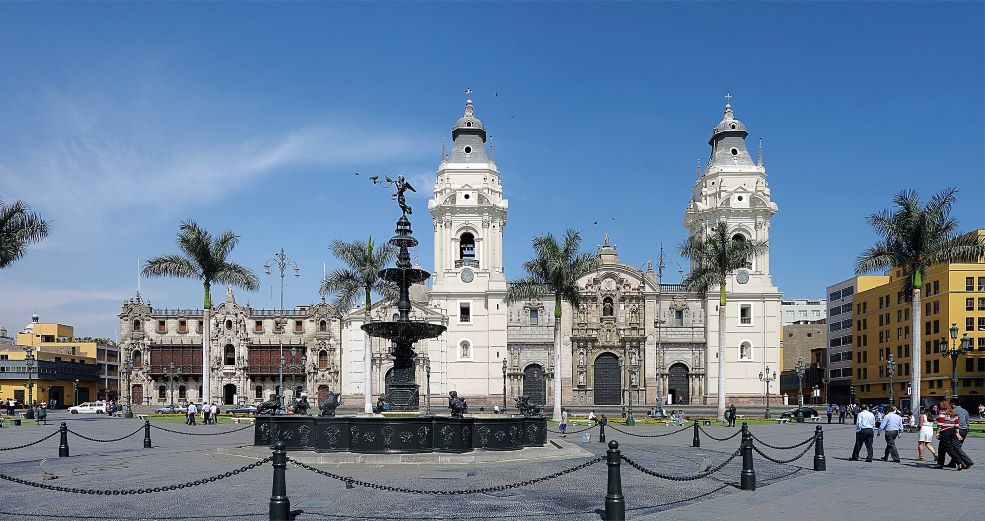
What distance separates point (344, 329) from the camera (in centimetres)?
7981

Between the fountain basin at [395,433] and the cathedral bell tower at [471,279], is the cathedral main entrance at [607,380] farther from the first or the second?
the fountain basin at [395,433]

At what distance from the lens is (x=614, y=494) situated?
44.9 ft

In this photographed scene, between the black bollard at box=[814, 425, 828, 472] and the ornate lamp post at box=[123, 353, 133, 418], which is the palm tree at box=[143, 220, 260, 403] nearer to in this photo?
the ornate lamp post at box=[123, 353, 133, 418]

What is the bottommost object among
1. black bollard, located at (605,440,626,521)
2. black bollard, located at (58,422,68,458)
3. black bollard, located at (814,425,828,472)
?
black bollard, located at (58,422,68,458)

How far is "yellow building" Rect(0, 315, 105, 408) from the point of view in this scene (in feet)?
307

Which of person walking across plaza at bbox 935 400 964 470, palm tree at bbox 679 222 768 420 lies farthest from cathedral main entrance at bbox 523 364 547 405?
person walking across plaza at bbox 935 400 964 470

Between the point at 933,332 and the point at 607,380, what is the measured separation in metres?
27.9

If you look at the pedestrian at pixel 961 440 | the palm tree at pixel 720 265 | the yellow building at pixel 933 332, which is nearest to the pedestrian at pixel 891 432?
the pedestrian at pixel 961 440

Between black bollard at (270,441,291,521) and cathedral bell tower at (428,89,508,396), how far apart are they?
2439 inches

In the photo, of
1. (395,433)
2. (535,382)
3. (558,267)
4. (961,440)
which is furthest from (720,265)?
(395,433)

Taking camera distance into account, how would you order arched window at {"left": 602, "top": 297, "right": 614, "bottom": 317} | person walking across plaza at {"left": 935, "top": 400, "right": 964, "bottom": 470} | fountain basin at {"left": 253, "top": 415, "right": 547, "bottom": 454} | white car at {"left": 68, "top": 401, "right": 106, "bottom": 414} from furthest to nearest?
arched window at {"left": 602, "top": 297, "right": 614, "bottom": 317} → white car at {"left": 68, "top": 401, "right": 106, "bottom": 414} → fountain basin at {"left": 253, "top": 415, "right": 547, "bottom": 454} → person walking across plaza at {"left": 935, "top": 400, "right": 964, "bottom": 470}

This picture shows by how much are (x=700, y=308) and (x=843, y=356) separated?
3367cm

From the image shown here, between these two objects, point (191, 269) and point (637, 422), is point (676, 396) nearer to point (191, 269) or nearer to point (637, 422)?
point (637, 422)

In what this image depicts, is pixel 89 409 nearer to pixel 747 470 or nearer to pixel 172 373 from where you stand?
pixel 172 373
